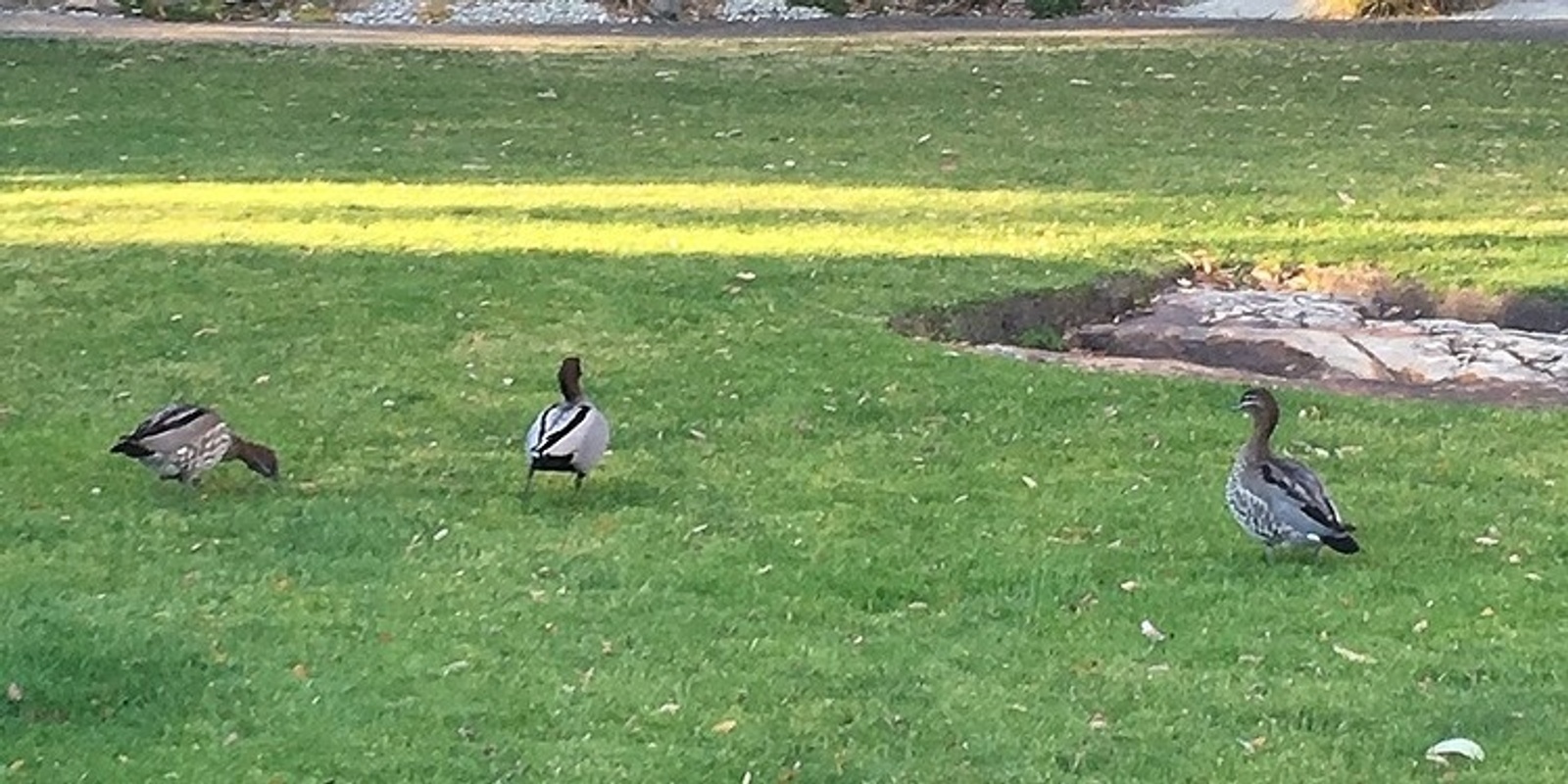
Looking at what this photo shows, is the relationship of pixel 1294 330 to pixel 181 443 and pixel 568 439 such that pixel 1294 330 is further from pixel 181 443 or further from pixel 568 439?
pixel 181 443

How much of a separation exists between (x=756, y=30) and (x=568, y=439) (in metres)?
18.9

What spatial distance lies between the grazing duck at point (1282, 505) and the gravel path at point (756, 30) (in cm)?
1747

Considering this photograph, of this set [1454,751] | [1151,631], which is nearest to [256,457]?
[1151,631]

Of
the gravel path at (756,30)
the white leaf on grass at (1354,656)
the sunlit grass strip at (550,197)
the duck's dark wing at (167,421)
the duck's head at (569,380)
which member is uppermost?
the duck's head at (569,380)

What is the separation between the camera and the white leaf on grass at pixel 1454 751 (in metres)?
5.90

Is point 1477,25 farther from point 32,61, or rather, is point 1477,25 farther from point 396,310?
point 396,310

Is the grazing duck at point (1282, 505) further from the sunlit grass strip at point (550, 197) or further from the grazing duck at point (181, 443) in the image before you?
the sunlit grass strip at point (550, 197)

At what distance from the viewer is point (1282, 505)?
7242 millimetres

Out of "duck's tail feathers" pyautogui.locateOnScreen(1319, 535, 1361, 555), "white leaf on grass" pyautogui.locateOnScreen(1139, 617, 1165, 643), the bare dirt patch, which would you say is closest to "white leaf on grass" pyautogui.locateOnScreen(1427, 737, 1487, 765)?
"white leaf on grass" pyautogui.locateOnScreen(1139, 617, 1165, 643)

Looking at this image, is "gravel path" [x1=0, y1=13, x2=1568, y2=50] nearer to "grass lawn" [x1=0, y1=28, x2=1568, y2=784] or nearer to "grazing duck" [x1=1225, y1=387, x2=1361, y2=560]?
"grass lawn" [x1=0, y1=28, x2=1568, y2=784]

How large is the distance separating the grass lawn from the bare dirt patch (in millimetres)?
262

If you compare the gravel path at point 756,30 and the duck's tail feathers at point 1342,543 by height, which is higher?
the duck's tail feathers at point 1342,543

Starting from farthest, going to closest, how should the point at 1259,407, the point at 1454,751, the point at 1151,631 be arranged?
the point at 1259,407 → the point at 1151,631 → the point at 1454,751

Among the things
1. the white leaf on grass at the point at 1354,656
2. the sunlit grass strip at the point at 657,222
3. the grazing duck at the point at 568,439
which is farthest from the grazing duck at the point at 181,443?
the sunlit grass strip at the point at 657,222
